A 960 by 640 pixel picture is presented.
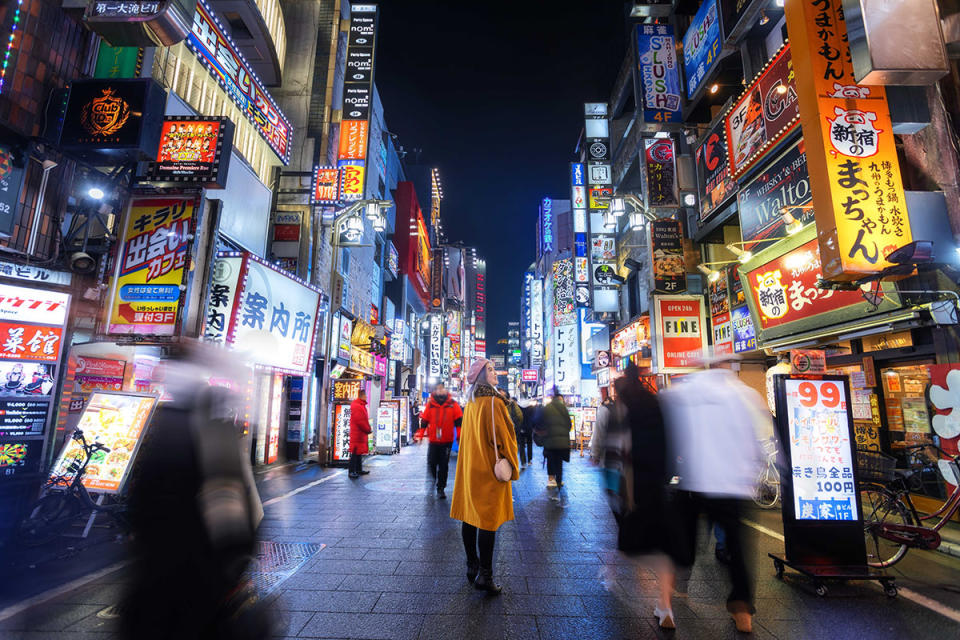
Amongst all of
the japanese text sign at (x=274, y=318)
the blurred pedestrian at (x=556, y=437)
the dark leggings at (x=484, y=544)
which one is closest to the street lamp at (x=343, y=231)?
the japanese text sign at (x=274, y=318)

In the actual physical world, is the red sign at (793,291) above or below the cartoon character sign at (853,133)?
below

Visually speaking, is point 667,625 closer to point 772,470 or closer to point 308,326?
point 772,470

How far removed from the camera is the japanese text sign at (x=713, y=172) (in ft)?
42.4

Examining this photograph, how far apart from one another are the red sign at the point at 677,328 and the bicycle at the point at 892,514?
27.2 feet

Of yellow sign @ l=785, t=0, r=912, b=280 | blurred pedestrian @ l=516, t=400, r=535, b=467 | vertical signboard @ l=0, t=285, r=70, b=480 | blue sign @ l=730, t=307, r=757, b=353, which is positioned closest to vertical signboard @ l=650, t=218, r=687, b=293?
blue sign @ l=730, t=307, r=757, b=353

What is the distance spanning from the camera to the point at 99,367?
8.51m

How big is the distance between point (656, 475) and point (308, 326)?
406 inches

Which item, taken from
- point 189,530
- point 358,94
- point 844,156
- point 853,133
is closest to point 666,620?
point 189,530

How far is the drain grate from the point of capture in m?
4.27

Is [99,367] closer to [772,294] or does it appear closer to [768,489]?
[768,489]

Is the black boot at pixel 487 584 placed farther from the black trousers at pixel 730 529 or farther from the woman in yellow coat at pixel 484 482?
the black trousers at pixel 730 529

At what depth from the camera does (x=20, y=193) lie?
248 inches

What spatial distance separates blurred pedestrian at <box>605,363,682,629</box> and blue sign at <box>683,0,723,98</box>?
527 inches

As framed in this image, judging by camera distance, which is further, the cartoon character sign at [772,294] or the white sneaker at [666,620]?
the cartoon character sign at [772,294]
